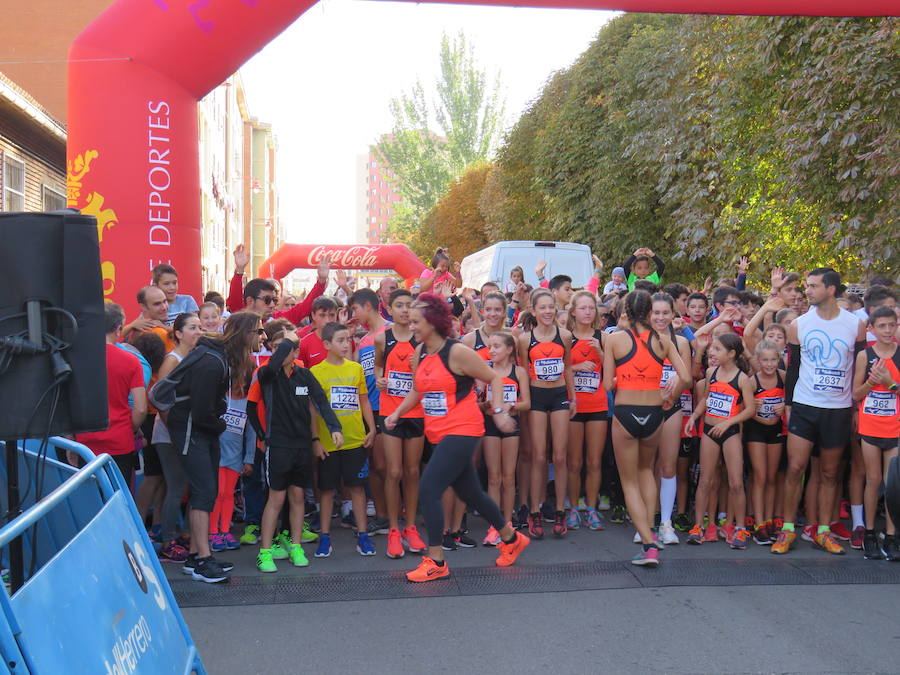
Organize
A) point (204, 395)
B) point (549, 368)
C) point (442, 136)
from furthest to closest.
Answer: point (442, 136)
point (549, 368)
point (204, 395)

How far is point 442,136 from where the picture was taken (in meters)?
58.3

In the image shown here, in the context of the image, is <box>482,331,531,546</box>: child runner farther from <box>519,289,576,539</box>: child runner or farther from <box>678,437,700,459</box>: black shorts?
<box>678,437,700,459</box>: black shorts

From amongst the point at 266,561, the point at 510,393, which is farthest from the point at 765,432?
the point at 266,561

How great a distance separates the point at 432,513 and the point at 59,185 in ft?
56.5

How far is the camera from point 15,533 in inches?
104

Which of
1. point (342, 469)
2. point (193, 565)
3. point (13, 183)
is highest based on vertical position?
point (13, 183)

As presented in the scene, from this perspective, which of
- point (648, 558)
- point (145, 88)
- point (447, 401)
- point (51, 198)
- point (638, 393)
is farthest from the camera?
point (51, 198)

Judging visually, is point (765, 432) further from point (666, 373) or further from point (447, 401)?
point (447, 401)

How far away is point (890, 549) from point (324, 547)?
163 inches

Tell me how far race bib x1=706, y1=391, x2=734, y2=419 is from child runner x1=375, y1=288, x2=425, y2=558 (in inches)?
90.2

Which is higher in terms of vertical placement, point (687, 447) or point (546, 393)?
point (546, 393)

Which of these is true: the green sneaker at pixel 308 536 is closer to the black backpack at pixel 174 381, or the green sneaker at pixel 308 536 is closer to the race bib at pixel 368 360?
the race bib at pixel 368 360

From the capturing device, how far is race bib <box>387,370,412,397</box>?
7172 mm

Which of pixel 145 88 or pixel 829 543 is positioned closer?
pixel 829 543
